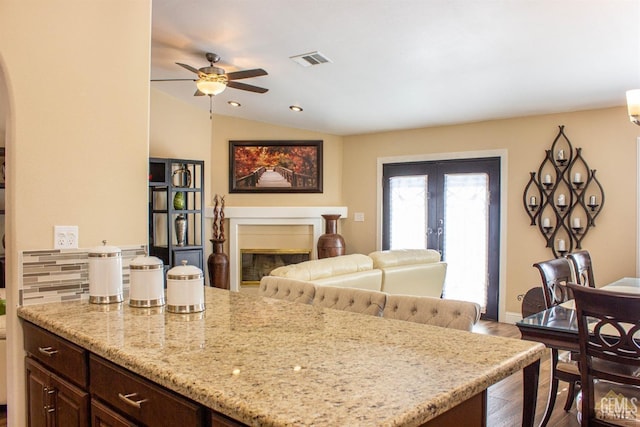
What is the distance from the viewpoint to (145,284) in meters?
2.08

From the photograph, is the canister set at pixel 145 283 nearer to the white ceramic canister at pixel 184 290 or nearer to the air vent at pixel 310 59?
the white ceramic canister at pixel 184 290

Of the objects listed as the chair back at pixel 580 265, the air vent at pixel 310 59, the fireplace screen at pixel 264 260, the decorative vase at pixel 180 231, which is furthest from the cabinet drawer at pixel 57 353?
the fireplace screen at pixel 264 260

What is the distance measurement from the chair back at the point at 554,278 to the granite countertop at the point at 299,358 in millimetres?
1687

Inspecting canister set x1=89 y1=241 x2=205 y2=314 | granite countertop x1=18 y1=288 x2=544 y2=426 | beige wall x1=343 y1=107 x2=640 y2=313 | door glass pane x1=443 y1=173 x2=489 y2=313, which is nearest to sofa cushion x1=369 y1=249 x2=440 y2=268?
door glass pane x1=443 y1=173 x2=489 y2=313

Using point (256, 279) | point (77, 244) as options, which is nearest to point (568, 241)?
point (256, 279)

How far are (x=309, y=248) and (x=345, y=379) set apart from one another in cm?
599

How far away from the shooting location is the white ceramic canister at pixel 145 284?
208 cm

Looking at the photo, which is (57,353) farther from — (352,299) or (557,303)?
(557,303)

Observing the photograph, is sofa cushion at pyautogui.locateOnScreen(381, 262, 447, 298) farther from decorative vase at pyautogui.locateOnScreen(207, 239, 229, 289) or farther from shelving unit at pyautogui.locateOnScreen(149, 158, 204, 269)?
decorative vase at pyautogui.locateOnScreen(207, 239, 229, 289)

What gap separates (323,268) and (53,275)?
2115 millimetres

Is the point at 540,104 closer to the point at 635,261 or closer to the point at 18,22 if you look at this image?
the point at 635,261

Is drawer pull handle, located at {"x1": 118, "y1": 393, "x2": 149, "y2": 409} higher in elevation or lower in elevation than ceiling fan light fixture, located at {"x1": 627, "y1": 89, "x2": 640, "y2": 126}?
lower

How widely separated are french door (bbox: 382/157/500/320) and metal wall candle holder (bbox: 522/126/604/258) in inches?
19.0

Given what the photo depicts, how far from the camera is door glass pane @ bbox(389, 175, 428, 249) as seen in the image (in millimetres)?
6582
